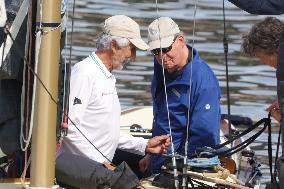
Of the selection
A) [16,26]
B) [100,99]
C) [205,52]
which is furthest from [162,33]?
[205,52]

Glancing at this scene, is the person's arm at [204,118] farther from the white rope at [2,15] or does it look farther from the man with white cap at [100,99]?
the white rope at [2,15]

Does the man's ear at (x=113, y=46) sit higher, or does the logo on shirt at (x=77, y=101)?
the man's ear at (x=113, y=46)

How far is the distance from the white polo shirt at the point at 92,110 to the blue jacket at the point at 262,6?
1.11m

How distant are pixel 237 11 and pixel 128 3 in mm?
1867

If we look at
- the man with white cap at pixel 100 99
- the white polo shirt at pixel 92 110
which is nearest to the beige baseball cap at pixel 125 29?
the man with white cap at pixel 100 99

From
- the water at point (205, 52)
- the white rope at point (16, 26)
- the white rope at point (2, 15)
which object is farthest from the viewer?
the water at point (205, 52)

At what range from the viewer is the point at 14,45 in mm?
6871

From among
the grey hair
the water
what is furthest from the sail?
the water

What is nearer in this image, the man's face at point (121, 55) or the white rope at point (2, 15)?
the white rope at point (2, 15)

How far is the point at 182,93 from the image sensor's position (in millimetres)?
8156

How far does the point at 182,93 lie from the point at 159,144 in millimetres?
359

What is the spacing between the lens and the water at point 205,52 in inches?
574

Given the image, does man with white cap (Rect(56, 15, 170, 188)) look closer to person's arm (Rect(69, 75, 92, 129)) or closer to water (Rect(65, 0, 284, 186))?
person's arm (Rect(69, 75, 92, 129))

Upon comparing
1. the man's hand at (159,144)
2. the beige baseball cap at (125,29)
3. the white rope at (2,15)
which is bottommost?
the man's hand at (159,144)
